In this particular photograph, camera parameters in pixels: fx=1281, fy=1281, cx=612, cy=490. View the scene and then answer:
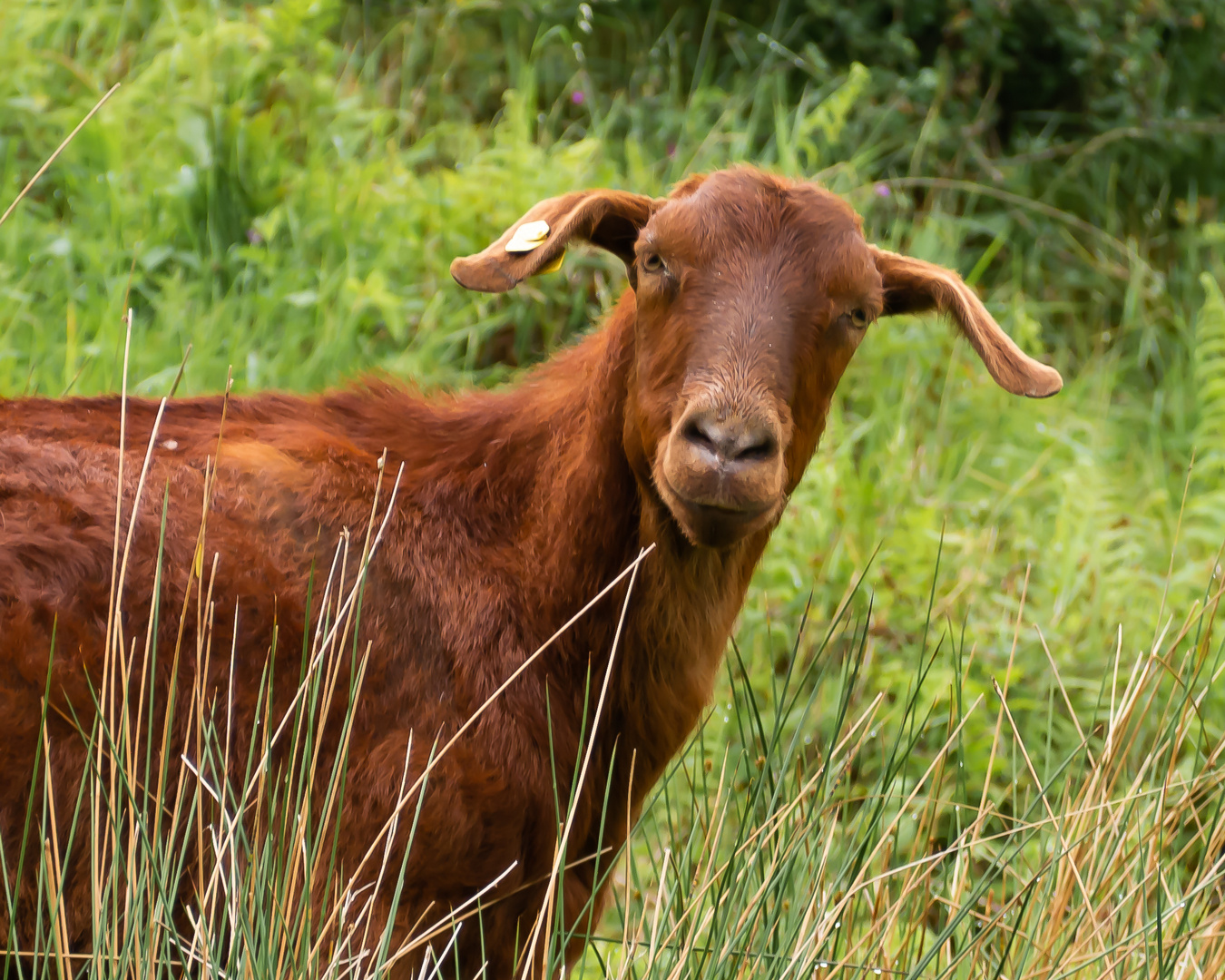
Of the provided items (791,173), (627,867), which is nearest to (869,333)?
(791,173)

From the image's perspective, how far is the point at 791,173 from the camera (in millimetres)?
6059

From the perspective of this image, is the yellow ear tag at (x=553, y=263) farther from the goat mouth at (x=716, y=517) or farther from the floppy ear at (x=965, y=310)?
the floppy ear at (x=965, y=310)

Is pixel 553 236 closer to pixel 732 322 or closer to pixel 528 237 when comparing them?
pixel 528 237

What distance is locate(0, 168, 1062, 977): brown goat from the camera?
9.08 feet

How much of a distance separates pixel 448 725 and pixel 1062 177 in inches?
245

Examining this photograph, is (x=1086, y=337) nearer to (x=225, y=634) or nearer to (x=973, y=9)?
(x=973, y=9)

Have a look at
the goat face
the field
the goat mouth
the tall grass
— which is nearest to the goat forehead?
the goat face

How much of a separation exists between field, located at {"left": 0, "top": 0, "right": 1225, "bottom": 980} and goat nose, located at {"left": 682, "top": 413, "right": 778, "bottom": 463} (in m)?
0.61

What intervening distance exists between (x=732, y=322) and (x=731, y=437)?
34 centimetres

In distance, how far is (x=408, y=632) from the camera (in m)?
3.03

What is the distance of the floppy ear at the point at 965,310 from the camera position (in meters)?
3.04

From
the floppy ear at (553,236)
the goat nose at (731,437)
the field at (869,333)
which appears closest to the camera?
the goat nose at (731,437)

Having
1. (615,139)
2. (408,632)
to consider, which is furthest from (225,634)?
(615,139)

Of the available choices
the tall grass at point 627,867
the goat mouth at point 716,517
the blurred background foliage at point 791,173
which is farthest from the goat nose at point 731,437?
the blurred background foliage at point 791,173
